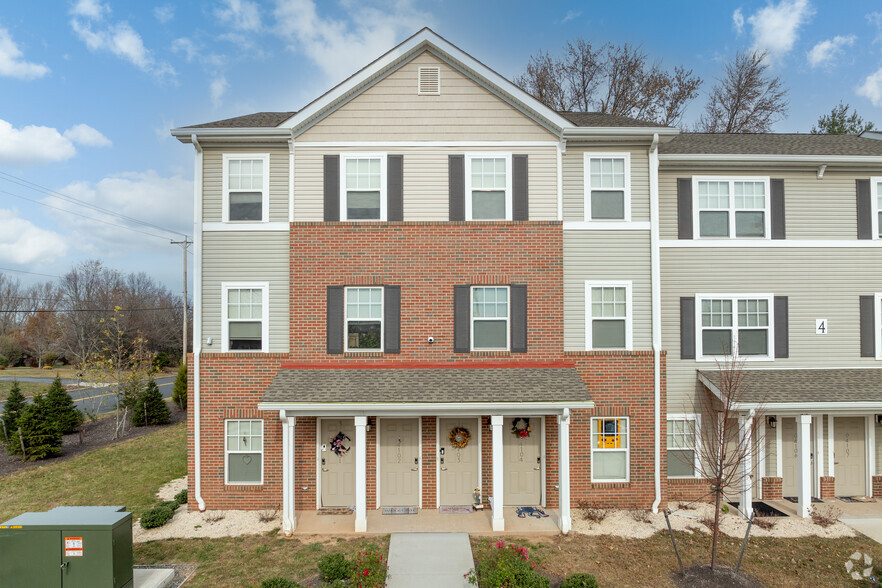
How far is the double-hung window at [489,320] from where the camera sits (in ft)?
34.5

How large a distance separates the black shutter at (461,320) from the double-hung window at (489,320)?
0.14 m

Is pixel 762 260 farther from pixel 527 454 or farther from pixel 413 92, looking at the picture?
pixel 413 92

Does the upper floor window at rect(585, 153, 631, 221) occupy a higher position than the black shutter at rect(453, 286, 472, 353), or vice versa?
the upper floor window at rect(585, 153, 631, 221)

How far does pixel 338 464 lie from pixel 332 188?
639 centimetres

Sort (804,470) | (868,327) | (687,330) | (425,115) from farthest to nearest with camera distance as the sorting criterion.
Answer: (868,327) → (687,330) → (425,115) → (804,470)

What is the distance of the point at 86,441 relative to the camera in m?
17.1

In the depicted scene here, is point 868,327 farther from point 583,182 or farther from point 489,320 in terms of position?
point 489,320

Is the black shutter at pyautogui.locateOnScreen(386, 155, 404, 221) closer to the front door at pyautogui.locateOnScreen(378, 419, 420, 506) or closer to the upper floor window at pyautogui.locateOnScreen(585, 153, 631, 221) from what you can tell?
the upper floor window at pyautogui.locateOnScreen(585, 153, 631, 221)

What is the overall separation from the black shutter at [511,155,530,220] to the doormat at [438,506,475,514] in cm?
674

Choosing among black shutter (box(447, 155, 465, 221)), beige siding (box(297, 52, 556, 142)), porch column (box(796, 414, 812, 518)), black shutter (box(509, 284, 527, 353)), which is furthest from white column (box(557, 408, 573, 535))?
beige siding (box(297, 52, 556, 142))

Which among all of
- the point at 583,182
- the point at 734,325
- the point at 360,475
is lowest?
the point at 360,475

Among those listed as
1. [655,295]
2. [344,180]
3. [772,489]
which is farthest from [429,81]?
[772,489]

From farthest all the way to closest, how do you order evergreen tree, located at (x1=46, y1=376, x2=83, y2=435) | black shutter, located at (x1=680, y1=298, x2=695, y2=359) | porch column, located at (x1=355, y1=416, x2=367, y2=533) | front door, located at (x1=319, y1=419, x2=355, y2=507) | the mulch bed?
evergreen tree, located at (x1=46, y1=376, x2=83, y2=435), the mulch bed, black shutter, located at (x1=680, y1=298, x2=695, y2=359), front door, located at (x1=319, y1=419, x2=355, y2=507), porch column, located at (x1=355, y1=416, x2=367, y2=533)

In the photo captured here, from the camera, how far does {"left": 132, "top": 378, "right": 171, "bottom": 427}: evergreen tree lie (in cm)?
1964
